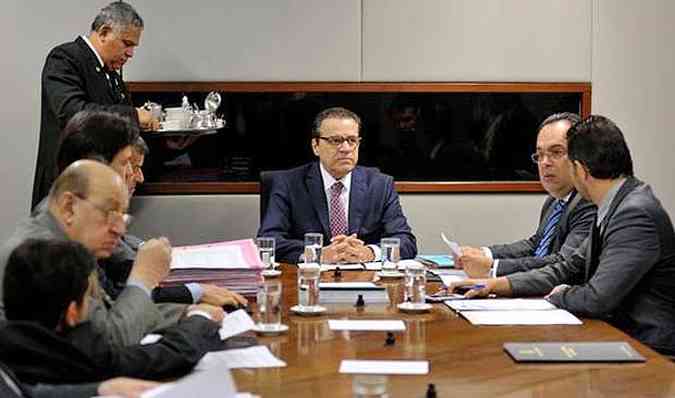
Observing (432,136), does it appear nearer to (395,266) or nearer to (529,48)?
(529,48)

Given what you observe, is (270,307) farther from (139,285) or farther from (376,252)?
(376,252)

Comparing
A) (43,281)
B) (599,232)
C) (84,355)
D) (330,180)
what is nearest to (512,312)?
(599,232)

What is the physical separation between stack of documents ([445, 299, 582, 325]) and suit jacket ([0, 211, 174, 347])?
3.02 ft

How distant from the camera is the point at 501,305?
3.20 m

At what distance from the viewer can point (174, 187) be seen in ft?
17.8

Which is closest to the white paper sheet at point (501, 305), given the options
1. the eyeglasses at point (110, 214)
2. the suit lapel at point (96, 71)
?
the eyeglasses at point (110, 214)

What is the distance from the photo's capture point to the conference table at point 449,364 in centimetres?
222

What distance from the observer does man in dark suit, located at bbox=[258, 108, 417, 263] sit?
183 inches

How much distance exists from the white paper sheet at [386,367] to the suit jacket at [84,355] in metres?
0.34

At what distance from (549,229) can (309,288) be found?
142 centimetres

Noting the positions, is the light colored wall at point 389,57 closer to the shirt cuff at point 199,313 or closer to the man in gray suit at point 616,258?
the man in gray suit at point 616,258

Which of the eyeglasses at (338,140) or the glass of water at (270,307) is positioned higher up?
the eyeglasses at (338,140)

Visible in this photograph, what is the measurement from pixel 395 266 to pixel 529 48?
2128 mm

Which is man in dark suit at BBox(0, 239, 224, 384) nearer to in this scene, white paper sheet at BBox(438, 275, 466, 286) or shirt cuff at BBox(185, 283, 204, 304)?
shirt cuff at BBox(185, 283, 204, 304)
